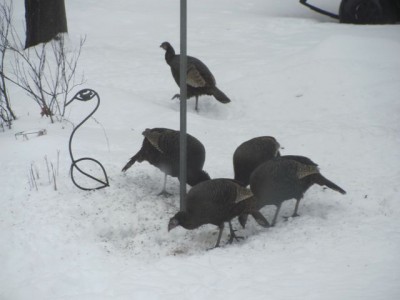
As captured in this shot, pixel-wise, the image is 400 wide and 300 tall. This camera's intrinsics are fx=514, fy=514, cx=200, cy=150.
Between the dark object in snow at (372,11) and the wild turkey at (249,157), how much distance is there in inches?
310

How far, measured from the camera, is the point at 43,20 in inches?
398

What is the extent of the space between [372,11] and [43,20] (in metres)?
7.46

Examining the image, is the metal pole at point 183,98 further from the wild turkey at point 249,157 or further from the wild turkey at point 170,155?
the wild turkey at point 249,157

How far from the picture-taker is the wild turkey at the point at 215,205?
4770 mm

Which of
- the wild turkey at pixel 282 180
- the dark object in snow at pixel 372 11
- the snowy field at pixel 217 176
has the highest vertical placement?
the dark object in snow at pixel 372 11

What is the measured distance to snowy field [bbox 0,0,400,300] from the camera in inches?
161

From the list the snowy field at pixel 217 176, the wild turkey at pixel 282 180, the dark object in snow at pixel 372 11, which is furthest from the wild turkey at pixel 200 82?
the dark object in snow at pixel 372 11

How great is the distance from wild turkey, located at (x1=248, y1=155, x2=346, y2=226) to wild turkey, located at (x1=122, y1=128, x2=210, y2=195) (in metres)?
0.61

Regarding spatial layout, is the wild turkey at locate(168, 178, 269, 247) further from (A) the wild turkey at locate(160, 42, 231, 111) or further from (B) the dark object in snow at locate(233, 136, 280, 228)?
(A) the wild turkey at locate(160, 42, 231, 111)

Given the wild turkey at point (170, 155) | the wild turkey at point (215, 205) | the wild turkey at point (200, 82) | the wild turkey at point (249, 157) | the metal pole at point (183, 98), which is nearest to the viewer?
the metal pole at point (183, 98)

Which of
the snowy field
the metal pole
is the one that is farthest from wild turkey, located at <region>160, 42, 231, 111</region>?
the metal pole

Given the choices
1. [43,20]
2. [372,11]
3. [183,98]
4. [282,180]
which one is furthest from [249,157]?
[372,11]

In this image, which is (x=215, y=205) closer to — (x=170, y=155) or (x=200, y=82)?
(x=170, y=155)

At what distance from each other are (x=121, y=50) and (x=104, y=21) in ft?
7.78
